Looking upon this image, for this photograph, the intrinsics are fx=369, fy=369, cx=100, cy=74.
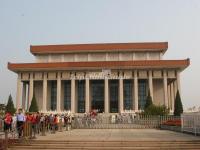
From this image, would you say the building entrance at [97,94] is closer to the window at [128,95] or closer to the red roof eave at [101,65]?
the window at [128,95]

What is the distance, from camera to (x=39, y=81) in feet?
218

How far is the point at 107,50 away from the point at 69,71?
8296mm

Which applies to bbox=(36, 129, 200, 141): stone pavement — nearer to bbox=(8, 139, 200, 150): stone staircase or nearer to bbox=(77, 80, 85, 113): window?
bbox=(8, 139, 200, 150): stone staircase

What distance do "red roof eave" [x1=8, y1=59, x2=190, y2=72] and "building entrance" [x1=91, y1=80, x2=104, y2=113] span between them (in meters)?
6.46

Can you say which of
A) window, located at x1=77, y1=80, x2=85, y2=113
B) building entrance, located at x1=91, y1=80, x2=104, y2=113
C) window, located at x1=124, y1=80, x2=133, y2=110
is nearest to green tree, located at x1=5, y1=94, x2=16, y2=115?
window, located at x1=77, y1=80, x2=85, y2=113

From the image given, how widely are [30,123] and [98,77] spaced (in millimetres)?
43461

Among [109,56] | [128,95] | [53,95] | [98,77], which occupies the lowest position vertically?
[128,95]

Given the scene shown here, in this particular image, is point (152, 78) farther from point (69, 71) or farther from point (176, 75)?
point (69, 71)

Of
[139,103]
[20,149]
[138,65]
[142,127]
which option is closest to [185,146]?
[20,149]

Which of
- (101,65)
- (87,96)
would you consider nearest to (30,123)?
(101,65)

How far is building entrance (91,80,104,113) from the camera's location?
218ft

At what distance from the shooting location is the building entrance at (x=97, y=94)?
6650 cm

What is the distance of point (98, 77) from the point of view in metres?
62.4

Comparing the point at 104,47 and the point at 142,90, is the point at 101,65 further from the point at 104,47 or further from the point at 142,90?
the point at 142,90
